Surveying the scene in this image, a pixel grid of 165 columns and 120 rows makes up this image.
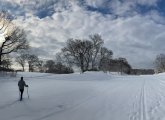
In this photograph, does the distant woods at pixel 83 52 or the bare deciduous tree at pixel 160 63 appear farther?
the bare deciduous tree at pixel 160 63

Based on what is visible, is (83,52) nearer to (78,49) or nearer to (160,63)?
(78,49)

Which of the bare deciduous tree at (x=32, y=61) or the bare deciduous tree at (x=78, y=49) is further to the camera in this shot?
the bare deciduous tree at (x=32, y=61)

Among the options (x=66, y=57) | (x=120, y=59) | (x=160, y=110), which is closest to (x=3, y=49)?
(x=66, y=57)

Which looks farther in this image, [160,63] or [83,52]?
[160,63]

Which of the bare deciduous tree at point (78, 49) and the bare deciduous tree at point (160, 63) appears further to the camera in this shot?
the bare deciduous tree at point (160, 63)

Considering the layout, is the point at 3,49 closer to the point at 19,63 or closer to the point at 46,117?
the point at 46,117

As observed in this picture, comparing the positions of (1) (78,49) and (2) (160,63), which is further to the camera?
(2) (160,63)

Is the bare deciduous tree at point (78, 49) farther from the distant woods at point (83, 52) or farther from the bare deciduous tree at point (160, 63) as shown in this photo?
the bare deciduous tree at point (160, 63)

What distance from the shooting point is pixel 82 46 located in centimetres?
9306

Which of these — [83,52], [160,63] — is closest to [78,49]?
[83,52]

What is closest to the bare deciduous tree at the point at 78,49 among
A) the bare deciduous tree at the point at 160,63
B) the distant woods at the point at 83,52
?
the distant woods at the point at 83,52

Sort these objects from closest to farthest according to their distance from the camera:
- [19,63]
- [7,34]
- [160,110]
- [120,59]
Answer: [160,110]
[7,34]
[19,63]
[120,59]

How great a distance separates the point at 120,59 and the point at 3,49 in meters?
101

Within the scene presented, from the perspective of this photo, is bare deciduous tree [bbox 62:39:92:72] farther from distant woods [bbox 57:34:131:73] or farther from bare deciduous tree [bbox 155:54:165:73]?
bare deciduous tree [bbox 155:54:165:73]
